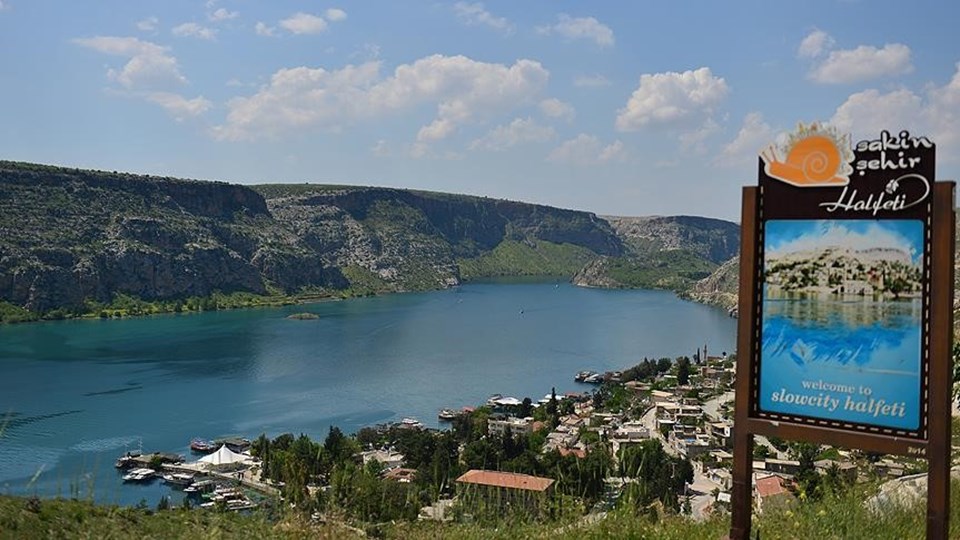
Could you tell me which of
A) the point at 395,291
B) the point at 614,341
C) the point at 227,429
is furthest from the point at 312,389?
the point at 395,291

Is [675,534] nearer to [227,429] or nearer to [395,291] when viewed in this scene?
[227,429]

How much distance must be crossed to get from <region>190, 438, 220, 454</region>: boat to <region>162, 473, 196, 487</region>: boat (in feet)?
11.2

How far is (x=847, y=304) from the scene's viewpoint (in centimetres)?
492

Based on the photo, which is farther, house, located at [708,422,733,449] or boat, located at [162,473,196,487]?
house, located at [708,422,733,449]

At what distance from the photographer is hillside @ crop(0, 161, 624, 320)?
88375 mm

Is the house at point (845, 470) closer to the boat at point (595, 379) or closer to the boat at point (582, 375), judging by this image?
the boat at point (595, 379)

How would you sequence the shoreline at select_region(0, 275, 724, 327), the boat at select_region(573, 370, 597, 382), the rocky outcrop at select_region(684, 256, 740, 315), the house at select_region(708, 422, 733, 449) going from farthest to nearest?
1. the rocky outcrop at select_region(684, 256, 740, 315)
2. the shoreline at select_region(0, 275, 724, 327)
3. the boat at select_region(573, 370, 597, 382)
4. the house at select_region(708, 422, 733, 449)

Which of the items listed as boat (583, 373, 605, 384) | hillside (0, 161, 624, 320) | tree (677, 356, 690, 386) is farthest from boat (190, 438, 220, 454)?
hillside (0, 161, 624, 320)

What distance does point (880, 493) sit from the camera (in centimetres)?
606

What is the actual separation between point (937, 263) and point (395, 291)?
439 feet

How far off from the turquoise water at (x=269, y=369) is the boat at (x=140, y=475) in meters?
0.59

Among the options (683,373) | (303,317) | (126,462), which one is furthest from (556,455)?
(303,317)

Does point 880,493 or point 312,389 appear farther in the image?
point 312,389

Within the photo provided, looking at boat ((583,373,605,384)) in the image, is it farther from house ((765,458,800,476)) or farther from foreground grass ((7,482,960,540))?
foreground grass ((7,482,960,540))
